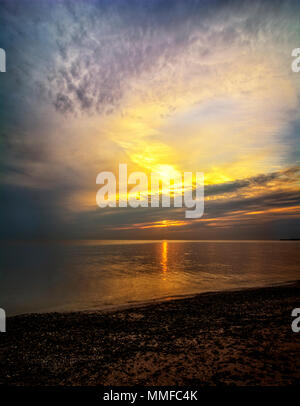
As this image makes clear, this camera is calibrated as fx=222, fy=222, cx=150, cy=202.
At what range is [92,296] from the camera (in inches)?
929

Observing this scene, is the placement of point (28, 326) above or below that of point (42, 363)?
below

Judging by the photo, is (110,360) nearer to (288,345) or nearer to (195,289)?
(288,345)

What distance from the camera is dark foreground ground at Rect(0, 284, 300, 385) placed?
771 cm

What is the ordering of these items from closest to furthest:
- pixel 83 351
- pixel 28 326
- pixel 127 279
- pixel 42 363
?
pixel 42 363, pixel 83 351, pixel 28 326, pixel 127 279

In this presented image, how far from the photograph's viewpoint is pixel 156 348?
392 inches

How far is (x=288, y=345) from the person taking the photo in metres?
9.45

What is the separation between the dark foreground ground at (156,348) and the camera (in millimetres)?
7711
